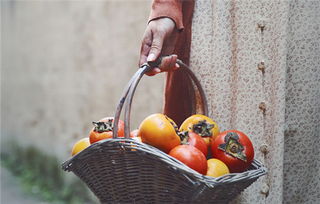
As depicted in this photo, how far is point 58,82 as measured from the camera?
4.82 m

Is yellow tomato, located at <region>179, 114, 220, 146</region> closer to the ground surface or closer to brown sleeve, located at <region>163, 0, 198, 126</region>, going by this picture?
brown sleeve, located at <region>163, 0, 198, 126</region>

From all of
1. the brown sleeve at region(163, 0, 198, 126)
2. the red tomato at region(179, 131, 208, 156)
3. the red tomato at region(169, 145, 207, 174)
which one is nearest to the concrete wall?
the brown sleeve at region(163, 0, 198, 126)

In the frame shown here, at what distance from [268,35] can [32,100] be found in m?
4.63

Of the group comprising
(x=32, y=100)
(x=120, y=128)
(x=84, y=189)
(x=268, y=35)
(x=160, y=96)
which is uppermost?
(x=268, y=35)

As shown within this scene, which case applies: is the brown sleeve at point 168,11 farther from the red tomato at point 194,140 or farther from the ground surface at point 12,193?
the ground surface at point 12,193

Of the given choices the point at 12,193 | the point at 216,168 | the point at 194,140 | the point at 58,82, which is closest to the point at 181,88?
the point at 194,140

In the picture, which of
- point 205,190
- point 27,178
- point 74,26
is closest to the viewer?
point 205,190

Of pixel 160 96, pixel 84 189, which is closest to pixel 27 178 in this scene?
pixel 84 189

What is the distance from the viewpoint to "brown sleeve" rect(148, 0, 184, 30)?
1.45 metres

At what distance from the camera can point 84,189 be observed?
4082 mm

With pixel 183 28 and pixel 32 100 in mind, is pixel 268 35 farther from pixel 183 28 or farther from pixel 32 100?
pixel 32 100

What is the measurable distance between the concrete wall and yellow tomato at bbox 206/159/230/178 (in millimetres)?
1999

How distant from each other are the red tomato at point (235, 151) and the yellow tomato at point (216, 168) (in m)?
0.04

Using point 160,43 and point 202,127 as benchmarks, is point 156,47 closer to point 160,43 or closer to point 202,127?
point 160,43
